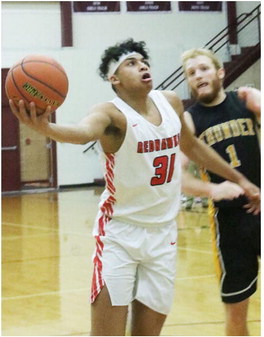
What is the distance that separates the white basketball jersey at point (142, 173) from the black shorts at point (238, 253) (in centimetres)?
59

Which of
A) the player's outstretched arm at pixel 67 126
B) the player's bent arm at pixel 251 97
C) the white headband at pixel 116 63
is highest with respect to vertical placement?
the white headband at pixel 116 63

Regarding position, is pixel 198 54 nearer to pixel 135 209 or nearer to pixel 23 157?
pixel 135 209

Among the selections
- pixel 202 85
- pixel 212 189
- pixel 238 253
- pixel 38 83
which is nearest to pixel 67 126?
pixel 38 83

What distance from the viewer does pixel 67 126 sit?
3.41 meters

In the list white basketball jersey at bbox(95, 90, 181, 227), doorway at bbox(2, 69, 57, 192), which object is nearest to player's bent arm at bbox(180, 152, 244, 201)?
white basketball jersey at bbox(95, 90, 181, 227)

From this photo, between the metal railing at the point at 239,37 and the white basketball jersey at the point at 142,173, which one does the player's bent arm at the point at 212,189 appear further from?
the metal railing at the point at 239,37

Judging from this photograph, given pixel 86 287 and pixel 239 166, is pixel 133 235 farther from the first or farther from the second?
pixel 86 287

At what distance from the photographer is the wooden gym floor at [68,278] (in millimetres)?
5617

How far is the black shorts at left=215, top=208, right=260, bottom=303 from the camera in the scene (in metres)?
4.33

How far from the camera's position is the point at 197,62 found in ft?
14.5

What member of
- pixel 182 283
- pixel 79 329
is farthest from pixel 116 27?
pixel 79 329

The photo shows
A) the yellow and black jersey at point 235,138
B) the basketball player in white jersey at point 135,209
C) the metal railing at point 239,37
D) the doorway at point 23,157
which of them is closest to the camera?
the basketball player in white jersey at point 135,209

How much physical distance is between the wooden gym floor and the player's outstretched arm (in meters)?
2.21

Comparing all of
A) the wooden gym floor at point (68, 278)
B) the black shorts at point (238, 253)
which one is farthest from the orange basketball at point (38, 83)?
the wooden gym floor at point (68, 278)
